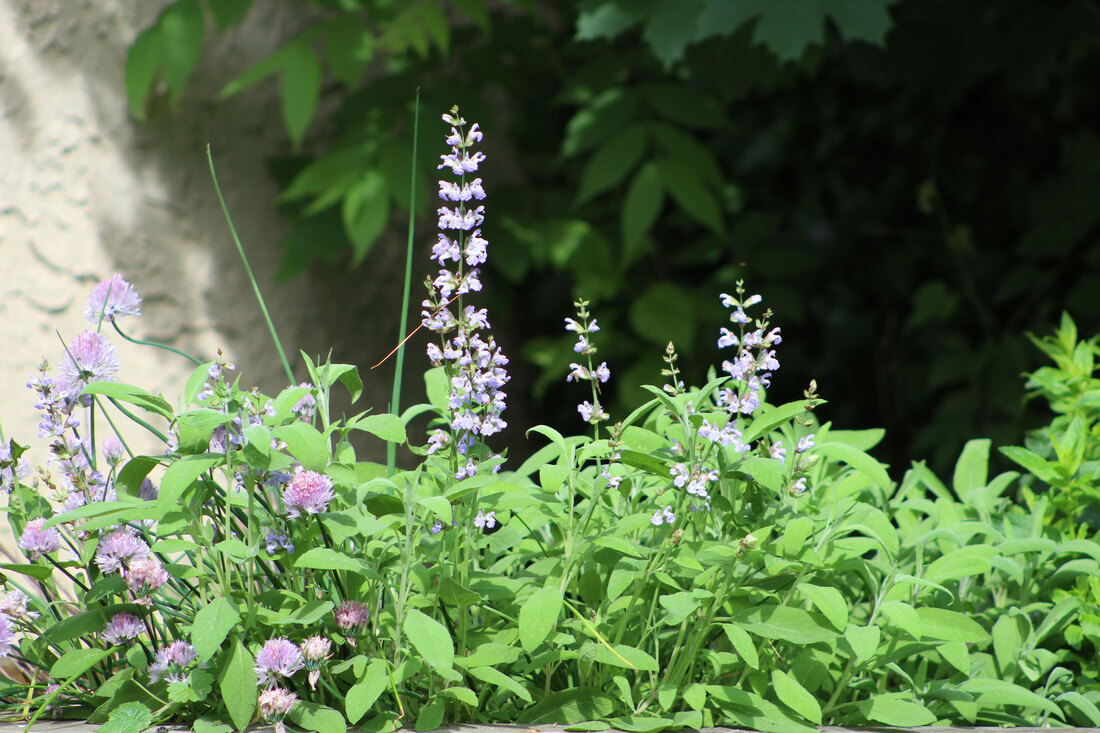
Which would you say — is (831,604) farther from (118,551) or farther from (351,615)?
(118,551)

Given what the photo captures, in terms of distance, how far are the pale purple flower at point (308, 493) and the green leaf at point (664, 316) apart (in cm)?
173

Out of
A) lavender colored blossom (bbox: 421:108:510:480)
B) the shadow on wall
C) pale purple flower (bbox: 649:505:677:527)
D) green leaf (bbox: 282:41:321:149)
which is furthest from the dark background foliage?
pale purple flower (bbox: 649:505:677:527)

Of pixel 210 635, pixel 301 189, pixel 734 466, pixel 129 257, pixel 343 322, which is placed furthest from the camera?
pixel 343 322

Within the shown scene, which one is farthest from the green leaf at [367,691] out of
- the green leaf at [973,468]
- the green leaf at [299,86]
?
the green leaf at [299,86]

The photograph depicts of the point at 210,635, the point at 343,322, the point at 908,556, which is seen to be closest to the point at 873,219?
the point at 343,322

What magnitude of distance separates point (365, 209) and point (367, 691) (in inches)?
66.0

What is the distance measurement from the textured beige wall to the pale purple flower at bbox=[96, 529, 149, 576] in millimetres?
1619

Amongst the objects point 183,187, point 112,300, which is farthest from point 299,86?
point 112,300

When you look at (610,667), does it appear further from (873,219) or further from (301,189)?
(873,219)

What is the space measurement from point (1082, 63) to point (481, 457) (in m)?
2.84

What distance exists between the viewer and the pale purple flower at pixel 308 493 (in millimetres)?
944

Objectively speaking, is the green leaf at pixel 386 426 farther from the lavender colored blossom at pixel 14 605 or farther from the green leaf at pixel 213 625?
the lavender colored blossom at pixel 14 605

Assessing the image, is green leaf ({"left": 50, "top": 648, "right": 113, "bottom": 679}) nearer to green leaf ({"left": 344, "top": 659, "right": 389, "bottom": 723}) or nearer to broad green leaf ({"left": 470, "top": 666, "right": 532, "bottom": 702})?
green leaf ({"left": 344, "top": 659, "right": 389, "bottom": 723})

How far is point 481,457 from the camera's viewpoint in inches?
40.8
